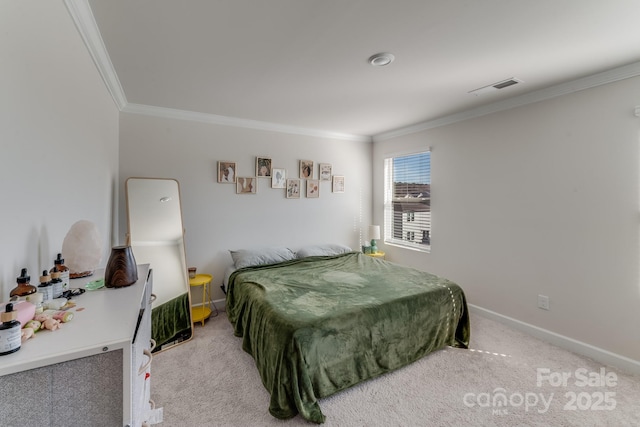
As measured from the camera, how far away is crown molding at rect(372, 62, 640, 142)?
216 centimetres

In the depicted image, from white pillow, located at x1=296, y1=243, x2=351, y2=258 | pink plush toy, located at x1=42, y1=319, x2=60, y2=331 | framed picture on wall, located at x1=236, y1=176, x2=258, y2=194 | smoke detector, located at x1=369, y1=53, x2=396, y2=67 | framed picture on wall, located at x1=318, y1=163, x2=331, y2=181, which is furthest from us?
framed picture on wall, located at x1=318, y1=163, x2=331, y2=181

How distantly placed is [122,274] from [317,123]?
3.05 m

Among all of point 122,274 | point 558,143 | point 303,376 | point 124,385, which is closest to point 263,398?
point 303,376

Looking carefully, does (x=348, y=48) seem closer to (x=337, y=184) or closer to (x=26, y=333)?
(x=26, y=333)

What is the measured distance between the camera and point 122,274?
123 cm

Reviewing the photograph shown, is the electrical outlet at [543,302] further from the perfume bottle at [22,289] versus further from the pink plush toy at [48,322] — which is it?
the perfume bottle at [22,289]

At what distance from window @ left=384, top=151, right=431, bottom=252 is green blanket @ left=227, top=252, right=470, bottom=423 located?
1222 mm

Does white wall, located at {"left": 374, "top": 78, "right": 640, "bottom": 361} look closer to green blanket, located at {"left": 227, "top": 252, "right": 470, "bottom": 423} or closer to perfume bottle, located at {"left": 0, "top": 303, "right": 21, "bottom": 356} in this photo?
green blanket, located at {"left": 227, "top": 252, "right": 470, "bottom": 423}

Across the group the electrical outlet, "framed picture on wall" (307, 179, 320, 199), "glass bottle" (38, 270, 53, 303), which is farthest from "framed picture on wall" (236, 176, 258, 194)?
the electrical outlet

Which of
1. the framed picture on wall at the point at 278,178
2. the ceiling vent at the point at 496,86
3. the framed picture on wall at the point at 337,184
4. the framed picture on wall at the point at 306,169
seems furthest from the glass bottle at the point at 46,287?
the framed picture on wall at the point at 337,184

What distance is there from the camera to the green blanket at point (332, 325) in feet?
5.70

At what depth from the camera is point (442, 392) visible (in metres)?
1.95

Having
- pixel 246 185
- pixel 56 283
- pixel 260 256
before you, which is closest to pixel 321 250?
pixel 260 256

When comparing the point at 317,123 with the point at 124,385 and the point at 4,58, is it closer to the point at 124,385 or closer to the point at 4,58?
the point at 4,58
